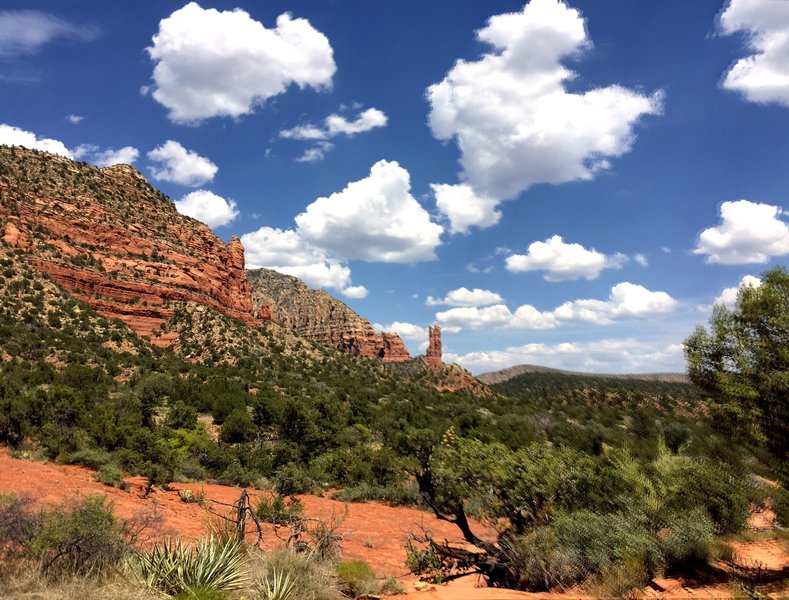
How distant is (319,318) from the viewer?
130 meters

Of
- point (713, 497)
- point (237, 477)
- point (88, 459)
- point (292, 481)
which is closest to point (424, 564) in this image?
point (713, 497)

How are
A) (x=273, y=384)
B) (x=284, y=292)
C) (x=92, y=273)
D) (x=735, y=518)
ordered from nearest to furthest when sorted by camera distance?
(x=735, y=518)
(x=273, y=384)
(x=92, y=273)
(x=284, y=292)

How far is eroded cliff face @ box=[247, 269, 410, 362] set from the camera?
118m

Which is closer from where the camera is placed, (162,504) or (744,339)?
(744,339)

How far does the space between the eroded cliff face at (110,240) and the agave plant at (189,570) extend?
45.2m

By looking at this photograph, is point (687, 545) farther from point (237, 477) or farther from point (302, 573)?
point (237, 477)

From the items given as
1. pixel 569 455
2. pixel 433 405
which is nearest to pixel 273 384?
pixel 433 405

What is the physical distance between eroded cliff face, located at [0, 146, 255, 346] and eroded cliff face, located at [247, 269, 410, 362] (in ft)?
164

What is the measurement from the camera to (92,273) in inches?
1800

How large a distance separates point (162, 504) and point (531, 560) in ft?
33.8

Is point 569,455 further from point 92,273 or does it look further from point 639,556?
point 92,273

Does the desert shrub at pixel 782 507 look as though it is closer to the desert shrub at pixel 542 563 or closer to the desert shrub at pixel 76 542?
the desert shrub at pixel 542 563

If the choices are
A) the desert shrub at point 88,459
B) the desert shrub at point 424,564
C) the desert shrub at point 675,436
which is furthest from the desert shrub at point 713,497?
the desert shrub at point 675,436

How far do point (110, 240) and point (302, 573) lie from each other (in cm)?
5455
